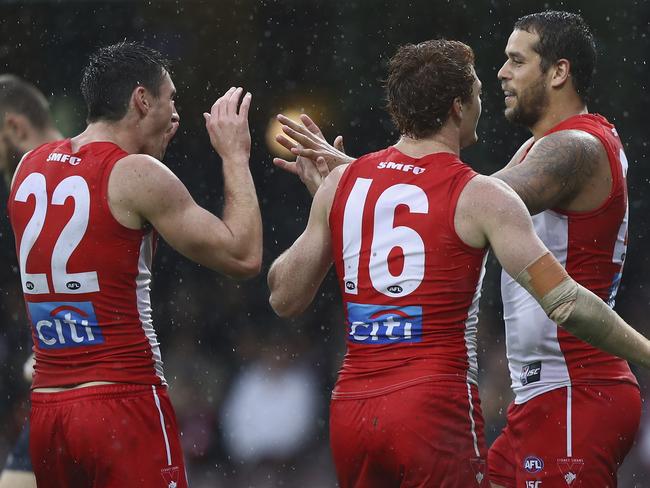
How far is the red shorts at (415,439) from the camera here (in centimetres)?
383

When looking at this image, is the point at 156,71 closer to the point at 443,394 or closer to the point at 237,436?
the point at 443,394

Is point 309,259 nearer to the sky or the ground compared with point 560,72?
nearer to the ground

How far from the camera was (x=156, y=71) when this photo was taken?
4.72 m

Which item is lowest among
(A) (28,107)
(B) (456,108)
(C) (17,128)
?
(B) (456,108)

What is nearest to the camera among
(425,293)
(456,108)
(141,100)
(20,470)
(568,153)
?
(425,293)

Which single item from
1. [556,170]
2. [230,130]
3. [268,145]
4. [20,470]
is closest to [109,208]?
[230,130]

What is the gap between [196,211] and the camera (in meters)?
4.36

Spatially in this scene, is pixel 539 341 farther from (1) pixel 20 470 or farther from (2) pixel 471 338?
(1) pixel 20 470

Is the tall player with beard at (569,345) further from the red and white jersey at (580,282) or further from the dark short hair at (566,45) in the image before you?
the dark short hair at (566,45)

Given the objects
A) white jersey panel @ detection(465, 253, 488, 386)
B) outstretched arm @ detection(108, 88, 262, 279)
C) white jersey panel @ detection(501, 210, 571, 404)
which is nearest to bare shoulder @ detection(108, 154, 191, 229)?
outstretched arm @ detection(108, 88, 262, 279)

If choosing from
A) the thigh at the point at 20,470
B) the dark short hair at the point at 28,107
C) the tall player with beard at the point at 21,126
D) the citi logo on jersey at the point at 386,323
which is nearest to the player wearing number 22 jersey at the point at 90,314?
the citi logo on jersey at the point at 386,323

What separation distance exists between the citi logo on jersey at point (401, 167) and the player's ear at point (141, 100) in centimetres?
110

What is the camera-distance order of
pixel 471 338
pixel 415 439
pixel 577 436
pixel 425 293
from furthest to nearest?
pixel 577 436
pixel 471 338
pixel 425 293
pixel 415 439

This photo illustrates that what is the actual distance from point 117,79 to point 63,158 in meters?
A: 0.45
